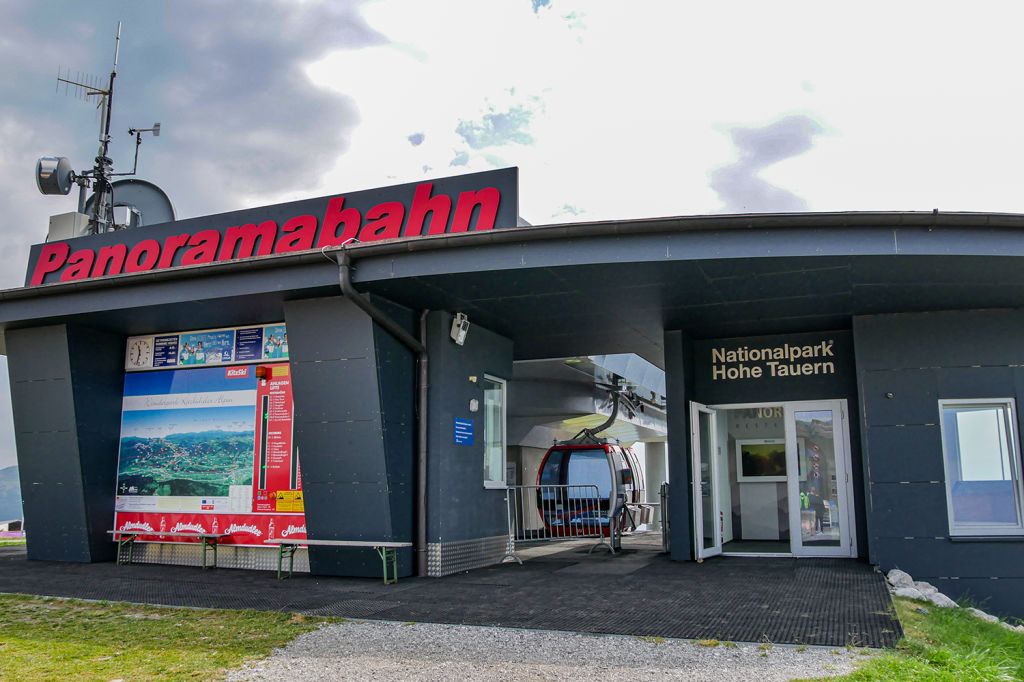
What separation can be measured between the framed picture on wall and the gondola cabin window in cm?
417

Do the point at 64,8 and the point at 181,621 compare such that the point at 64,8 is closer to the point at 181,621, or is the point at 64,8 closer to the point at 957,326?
the point at 181,621

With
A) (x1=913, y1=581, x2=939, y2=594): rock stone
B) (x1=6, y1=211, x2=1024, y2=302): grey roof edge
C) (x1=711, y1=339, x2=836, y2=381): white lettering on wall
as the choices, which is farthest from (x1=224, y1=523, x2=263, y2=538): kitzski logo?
(x1=913, y1=581, x2=939, y2=594): rock stone

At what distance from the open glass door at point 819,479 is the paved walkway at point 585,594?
49cm

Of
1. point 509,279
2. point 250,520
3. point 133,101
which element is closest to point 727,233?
point 509,279

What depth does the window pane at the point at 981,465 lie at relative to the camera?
8.88m

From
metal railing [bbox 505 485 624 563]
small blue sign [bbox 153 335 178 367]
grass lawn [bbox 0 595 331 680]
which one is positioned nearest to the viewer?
grass lawn [bbox 0 595 331 680]

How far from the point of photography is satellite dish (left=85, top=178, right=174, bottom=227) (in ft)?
46.6

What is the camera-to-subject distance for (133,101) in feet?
48.9

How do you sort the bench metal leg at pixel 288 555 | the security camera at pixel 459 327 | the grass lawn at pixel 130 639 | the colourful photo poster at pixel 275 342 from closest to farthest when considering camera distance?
1. the grass lawn at pixel 130 639
2. the bench metal leg at pixel 288 555
3. the security camera at pixel 459 327
4. the colourful photo poster at pixel 275 342

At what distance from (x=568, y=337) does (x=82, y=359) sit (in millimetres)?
6449

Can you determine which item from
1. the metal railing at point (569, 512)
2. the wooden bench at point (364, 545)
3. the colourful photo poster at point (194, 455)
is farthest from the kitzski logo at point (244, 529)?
the metal railing at point (569, 512)

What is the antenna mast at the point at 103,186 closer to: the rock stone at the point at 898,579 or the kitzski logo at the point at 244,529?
the kitzski logo at the point at 244,529

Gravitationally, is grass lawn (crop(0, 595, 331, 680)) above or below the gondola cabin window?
below

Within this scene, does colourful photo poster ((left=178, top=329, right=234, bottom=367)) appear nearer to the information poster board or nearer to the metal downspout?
the information poster board
